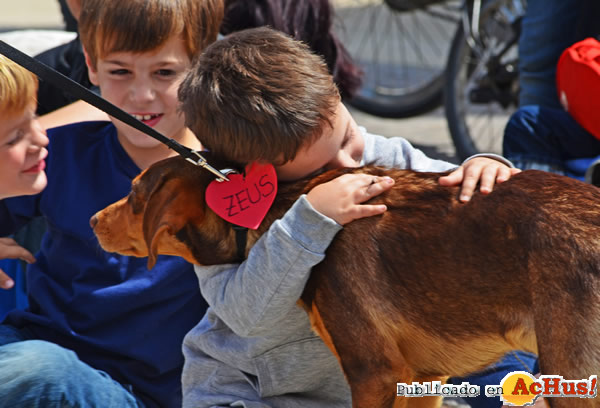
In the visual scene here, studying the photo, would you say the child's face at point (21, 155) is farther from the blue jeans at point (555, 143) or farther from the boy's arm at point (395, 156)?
the blue jeans at point (555, 143)

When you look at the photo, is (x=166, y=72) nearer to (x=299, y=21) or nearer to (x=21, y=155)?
(x=21, y=155)

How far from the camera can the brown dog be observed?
1.56 m

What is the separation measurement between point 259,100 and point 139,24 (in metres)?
0.75

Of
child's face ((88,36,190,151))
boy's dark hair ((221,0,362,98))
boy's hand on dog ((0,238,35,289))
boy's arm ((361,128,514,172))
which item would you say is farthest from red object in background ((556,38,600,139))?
boy's hand on dog ((0,238,35,289))

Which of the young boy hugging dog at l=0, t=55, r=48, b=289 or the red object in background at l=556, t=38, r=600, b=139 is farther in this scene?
the red object in background at l=556, t=38, r=600, b=139

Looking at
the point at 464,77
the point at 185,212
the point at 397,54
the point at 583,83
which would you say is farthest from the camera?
the point at 397,54

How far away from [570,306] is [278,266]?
2.15ft

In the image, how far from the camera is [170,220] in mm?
1906

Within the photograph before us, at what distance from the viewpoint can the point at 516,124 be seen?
3438 mm

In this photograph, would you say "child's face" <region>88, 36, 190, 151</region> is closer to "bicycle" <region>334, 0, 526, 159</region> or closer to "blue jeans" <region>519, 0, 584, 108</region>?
"blue jeans" <region>519, 0, 584, 108</region>

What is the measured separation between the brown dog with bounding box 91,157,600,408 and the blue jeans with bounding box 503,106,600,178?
62.6 inches

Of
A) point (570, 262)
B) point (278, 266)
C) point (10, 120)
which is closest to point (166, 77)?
point (10, 120)

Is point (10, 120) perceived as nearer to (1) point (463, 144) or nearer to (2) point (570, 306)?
(2) point (570, 306)

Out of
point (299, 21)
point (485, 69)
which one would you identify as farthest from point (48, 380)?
point (485, 69)
